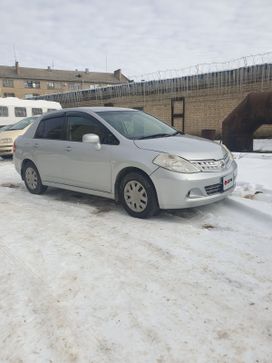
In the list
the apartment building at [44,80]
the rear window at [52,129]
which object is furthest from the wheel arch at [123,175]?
the apartment building at [44,80]

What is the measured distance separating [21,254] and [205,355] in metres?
2.27

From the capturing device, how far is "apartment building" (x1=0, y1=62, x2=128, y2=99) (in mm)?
62781

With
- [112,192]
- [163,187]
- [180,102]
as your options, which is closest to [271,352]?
[163,187]

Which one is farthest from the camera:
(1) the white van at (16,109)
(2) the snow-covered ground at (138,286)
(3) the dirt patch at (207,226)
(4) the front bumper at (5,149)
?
(1) the white van at (16,109)

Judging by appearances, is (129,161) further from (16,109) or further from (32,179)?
(16,109)

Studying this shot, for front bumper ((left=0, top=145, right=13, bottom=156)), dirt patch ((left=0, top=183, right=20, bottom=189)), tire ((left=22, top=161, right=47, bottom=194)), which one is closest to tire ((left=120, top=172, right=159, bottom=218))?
tire ((left=22, top=161, right=47, bottom=194))

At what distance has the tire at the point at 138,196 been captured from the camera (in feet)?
14.2

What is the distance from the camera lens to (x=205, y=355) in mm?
2027

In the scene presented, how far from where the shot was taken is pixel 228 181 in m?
4.59

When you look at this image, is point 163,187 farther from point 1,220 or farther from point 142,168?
point 1,220

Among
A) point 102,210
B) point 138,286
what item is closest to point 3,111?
point 102,210

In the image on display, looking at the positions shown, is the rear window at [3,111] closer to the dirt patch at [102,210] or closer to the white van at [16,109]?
the white van at [16,109]

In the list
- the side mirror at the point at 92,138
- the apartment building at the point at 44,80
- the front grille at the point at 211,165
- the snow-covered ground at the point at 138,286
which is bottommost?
the snow-covered ground at the point at 138,286

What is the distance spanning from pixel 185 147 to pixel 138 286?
224 centimetres
